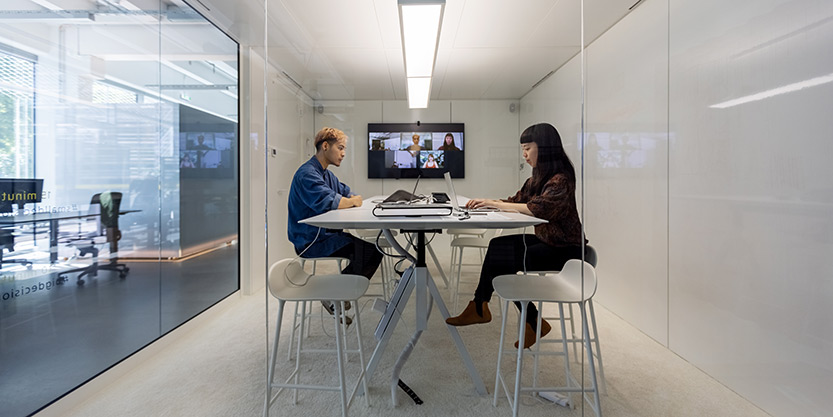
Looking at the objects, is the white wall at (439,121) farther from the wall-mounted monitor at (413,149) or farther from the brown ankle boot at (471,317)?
the brown ankle boot at (471,317)

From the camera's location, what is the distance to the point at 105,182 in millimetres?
2088

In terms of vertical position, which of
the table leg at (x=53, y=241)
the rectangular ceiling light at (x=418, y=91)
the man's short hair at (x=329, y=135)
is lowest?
the table leg at (x=53, y=241)

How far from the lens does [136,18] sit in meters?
2.29

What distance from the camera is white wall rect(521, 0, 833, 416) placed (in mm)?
1558

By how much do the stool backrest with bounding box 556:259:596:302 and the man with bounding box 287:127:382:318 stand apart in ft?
3.45

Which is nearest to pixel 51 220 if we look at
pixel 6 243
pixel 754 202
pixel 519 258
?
pixel 6 243

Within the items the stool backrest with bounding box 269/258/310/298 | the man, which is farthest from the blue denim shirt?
the stool backrest with bounding box 269/258/310/298

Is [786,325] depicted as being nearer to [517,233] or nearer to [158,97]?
[517,233]

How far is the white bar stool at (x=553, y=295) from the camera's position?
1.59 meters

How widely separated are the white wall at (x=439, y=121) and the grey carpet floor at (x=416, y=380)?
0.52 meters

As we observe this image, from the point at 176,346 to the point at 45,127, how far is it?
1.62 meters

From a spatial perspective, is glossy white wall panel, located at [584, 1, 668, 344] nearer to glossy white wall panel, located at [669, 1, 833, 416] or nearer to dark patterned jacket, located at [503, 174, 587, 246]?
glossy white wall panel, located at [669, 1, 833, 416]

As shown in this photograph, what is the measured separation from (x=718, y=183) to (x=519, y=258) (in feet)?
3.99

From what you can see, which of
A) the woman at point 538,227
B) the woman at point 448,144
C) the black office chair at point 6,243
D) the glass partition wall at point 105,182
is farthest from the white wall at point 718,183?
the black office chair at point 6,243
